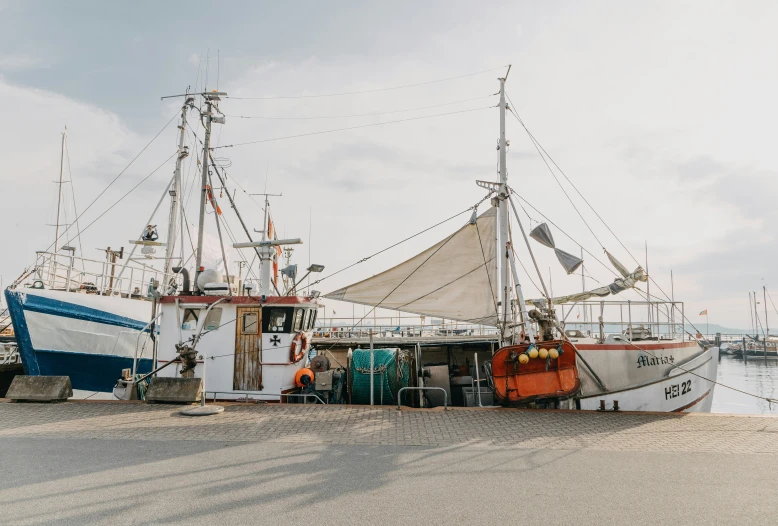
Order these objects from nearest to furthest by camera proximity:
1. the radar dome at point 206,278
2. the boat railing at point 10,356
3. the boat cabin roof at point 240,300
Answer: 1. the boat cabin roof at point 240,300
2. the radar dome at point 206,278
3. the boat railing at point 10,356

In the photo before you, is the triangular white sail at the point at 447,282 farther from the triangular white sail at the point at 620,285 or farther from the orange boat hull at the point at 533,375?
the orange boat hull at the point at 533,375

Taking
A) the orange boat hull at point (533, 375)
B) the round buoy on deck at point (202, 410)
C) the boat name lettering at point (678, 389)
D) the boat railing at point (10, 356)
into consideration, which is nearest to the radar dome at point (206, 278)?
the round buoy on deck at point (202, 410)

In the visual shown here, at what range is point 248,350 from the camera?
14.2 m

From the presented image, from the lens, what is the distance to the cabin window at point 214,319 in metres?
14.2

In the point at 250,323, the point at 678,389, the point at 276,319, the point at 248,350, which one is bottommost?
the point at 678,389

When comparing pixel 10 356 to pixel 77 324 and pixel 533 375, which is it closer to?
pixel 77 324

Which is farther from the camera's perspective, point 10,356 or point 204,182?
point 10,356

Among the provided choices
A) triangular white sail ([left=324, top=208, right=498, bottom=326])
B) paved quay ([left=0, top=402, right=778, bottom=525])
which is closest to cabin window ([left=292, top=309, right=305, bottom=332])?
triangular white sail ([left=324, top=208, right=498, bottom=326])

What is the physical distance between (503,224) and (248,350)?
829 centimetres

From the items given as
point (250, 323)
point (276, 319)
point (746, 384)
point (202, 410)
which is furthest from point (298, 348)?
point (746, 384)

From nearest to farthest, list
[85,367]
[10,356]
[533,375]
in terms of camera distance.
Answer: [533,375] < [85,367] < [10,356]

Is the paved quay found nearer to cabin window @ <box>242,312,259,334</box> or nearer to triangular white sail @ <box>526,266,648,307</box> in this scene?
Result: cabin window @ <box>242,312,259,334</box>

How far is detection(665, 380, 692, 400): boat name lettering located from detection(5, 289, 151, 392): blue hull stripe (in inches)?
670

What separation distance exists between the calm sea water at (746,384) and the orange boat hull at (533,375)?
10794mm
